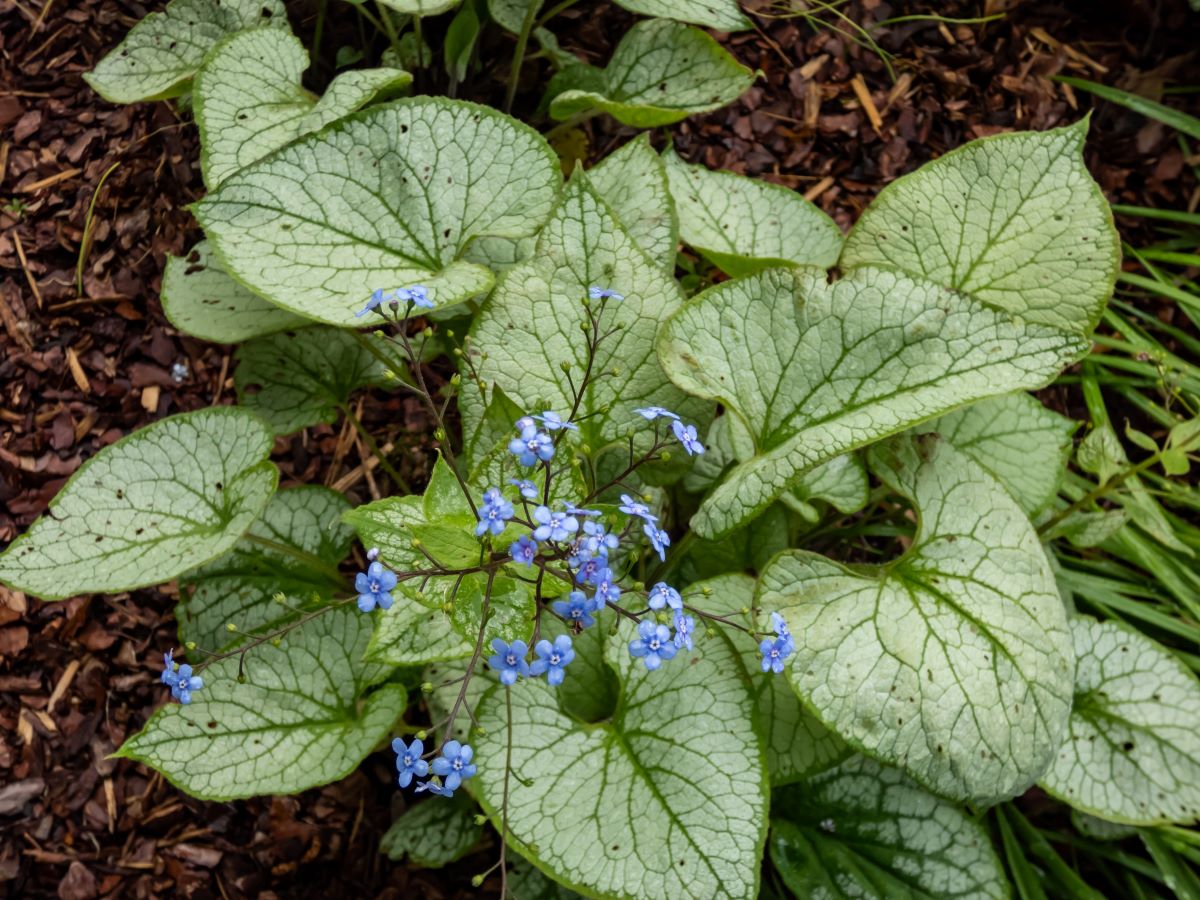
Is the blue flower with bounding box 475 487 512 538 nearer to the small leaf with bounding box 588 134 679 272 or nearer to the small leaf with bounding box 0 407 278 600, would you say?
the small leaf with bounding box 0 407 278 600

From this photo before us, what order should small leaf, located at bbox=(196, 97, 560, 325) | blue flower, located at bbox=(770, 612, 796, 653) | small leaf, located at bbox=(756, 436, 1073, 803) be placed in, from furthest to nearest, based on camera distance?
1. small leaf, located at bbox=(196, 97, 560, 325)
2. small leaf, located at bbox=(756, 436, 1073, 803)
3. blue flower, located at bbox=(770, 612, 796, 653)

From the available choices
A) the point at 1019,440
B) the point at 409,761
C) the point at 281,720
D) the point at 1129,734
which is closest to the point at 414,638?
the point at 409,761

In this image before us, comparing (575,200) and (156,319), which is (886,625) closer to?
(575,200)

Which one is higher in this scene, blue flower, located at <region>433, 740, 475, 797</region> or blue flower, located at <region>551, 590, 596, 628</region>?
blue flower, located at <region>551, 590, 596, 628</region>

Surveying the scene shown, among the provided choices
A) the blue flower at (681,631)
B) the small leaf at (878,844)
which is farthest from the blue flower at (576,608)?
the small leaf at (878,844)

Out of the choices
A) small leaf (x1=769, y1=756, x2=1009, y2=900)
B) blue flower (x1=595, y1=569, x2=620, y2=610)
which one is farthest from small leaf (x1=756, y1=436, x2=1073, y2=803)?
blue flower (x1=595, y1=569, x2=620, y2=610)

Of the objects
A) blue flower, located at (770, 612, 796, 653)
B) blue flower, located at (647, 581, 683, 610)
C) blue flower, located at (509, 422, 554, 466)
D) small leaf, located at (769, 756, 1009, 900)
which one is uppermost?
blue flower, located at (509, 422, 554, 466)

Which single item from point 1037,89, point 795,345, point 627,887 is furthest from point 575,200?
point 1037,89
